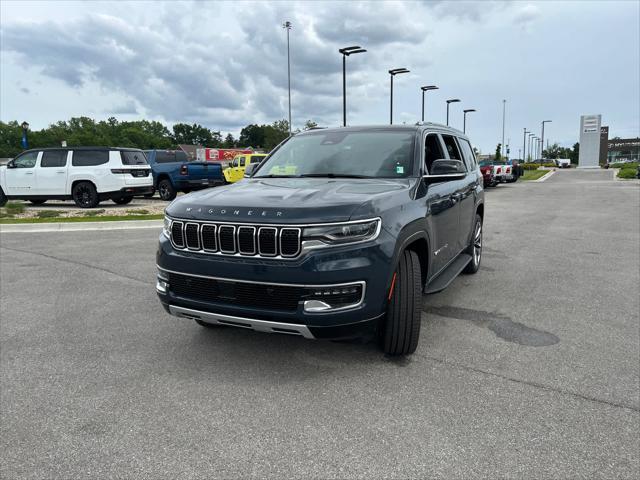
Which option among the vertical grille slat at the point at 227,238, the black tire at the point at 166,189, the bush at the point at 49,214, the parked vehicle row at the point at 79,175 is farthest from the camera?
the black tire at the point at 166,189

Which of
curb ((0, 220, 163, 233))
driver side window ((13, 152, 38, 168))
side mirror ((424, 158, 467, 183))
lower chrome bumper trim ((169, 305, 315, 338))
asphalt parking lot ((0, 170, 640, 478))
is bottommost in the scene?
asphalt parking lot ((0, 170, 640, 478))

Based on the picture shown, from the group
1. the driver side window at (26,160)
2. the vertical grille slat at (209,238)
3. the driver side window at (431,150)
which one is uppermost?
the driver side window at (26,160)

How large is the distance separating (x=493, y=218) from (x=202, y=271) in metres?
11.4

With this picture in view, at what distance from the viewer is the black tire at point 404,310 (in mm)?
3551

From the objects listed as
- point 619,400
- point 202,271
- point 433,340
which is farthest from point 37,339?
point 619,400

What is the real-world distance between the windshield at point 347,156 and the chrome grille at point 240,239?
135cm

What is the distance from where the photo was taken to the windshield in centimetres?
438

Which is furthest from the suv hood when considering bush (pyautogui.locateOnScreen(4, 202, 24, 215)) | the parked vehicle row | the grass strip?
bush (pyautogui.locateOnScreen(4, 202, 24, 215))

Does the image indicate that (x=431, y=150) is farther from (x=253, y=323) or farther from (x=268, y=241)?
(x=253, y=323)

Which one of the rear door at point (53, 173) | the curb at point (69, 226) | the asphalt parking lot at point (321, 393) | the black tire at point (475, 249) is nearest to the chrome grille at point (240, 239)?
the asphalt parking lot at point (321, 393)

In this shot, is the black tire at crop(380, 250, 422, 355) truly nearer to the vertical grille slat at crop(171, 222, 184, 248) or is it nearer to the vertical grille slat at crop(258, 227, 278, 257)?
the vertical grille slat at crop(258, 227, 278, 257)

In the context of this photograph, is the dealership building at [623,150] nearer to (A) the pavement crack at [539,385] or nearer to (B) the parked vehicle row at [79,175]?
(B) the parked vehicle row at [79,175]

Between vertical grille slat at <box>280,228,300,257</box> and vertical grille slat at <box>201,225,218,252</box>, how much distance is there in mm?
498

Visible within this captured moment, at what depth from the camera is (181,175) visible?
1797 cm
